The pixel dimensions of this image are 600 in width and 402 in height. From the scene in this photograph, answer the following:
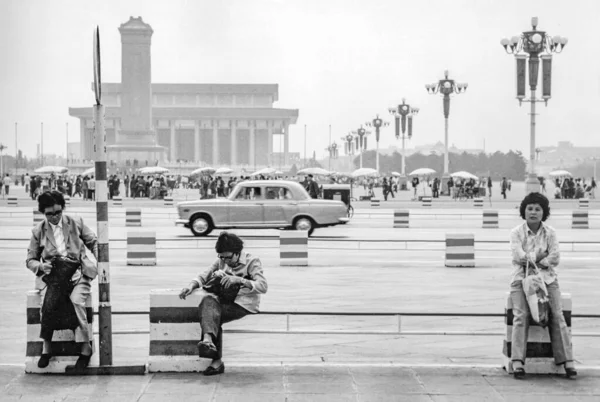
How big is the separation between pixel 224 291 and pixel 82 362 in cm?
→ 137

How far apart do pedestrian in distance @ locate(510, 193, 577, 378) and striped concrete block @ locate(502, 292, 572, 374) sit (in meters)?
0.12

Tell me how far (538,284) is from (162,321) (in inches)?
125

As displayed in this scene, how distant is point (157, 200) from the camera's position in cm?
5831

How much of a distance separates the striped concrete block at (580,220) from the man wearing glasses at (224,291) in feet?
80.9

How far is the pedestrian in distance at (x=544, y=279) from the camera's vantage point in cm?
834

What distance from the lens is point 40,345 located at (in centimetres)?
855

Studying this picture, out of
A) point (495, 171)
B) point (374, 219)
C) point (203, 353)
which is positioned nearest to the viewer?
point (203, 353)

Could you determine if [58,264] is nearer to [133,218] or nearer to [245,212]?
[245,212]

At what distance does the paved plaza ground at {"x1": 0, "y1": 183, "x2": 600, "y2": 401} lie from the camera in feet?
25.8

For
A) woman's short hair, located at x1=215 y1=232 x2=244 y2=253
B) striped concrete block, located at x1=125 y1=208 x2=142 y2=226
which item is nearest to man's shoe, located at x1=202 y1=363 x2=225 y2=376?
woman's short hair, located at x1=215 y1=232 x2=244 y2=253

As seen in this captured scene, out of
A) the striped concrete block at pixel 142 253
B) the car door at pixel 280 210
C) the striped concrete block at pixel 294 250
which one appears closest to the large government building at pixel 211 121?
the car door at pixel 280 210

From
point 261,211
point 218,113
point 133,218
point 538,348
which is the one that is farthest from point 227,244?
point 218,113

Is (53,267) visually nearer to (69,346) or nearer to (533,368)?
(69,346)

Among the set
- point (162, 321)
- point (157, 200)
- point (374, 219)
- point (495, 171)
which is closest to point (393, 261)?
point (162, 321)
